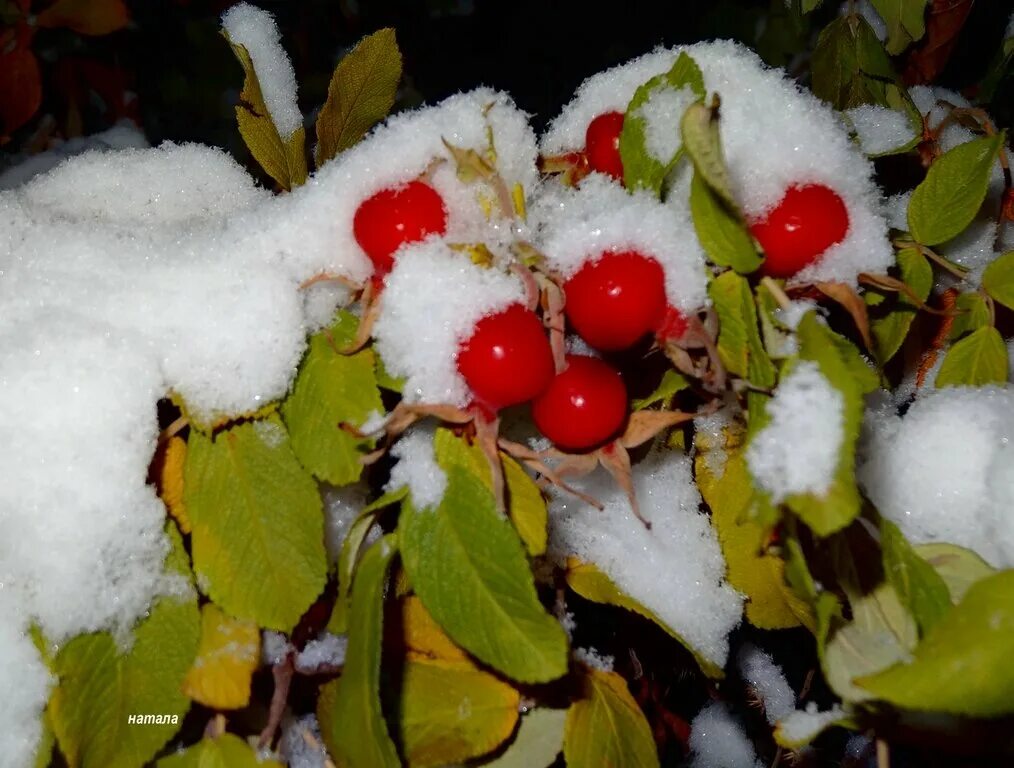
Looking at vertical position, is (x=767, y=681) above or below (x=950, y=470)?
below

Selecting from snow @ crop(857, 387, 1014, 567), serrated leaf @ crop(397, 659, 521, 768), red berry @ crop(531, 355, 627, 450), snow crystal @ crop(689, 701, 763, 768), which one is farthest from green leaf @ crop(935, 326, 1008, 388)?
snow crystal @ crop(689, 701, 763, 768)

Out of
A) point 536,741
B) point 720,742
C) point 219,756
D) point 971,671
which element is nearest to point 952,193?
point 971,671

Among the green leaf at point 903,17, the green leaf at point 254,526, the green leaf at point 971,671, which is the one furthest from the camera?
the green leaf at point 903,17

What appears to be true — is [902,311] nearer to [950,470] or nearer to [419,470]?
[950,470]

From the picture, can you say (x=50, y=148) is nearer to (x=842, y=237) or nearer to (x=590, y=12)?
(x=590, y=12)

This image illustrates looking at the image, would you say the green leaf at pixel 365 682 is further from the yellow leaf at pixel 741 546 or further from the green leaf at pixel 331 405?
the yellow leaf at pixel 741 546

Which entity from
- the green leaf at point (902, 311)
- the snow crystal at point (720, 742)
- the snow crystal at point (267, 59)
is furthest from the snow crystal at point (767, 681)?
the snow crystal at point (267, 59)
